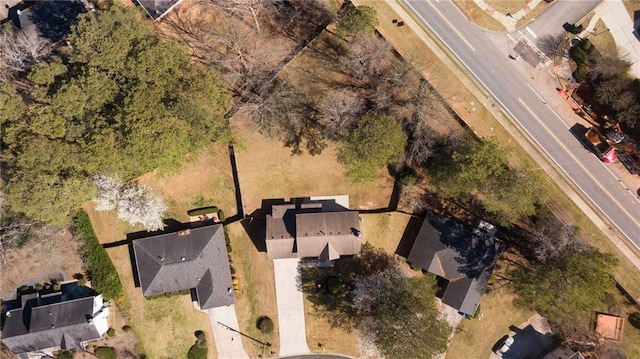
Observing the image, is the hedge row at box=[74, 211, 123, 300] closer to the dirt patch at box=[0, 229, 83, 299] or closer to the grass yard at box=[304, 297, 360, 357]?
the dirt patch at box=[0, 229, 83, 299]

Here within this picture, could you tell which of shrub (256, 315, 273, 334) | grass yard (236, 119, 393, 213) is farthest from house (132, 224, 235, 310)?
grass yard (236, 119, 393, 213)

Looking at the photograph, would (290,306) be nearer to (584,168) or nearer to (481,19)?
(584,168)

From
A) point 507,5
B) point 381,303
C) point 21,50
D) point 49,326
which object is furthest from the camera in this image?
point 507,5

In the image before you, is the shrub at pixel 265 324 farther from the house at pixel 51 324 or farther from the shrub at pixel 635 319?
the shrub at pixel 635 319

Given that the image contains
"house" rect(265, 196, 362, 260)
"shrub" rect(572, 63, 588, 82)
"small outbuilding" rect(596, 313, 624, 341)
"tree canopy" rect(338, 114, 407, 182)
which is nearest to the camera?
"tree canopy" rect(338, 114, 407, 182)

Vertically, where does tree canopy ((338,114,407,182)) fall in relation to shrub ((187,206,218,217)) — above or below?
above

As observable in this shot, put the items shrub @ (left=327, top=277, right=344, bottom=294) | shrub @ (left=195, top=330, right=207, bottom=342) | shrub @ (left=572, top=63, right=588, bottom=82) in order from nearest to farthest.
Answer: shrub @ (left=327, top=277, right=344, bottom=294)
shrub @ (left=572, top=63, right=588, bottom=82)
shrub @ (left=195, top=330, right=207, bottom=342)

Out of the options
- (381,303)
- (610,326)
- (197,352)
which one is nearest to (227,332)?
(197,352)
